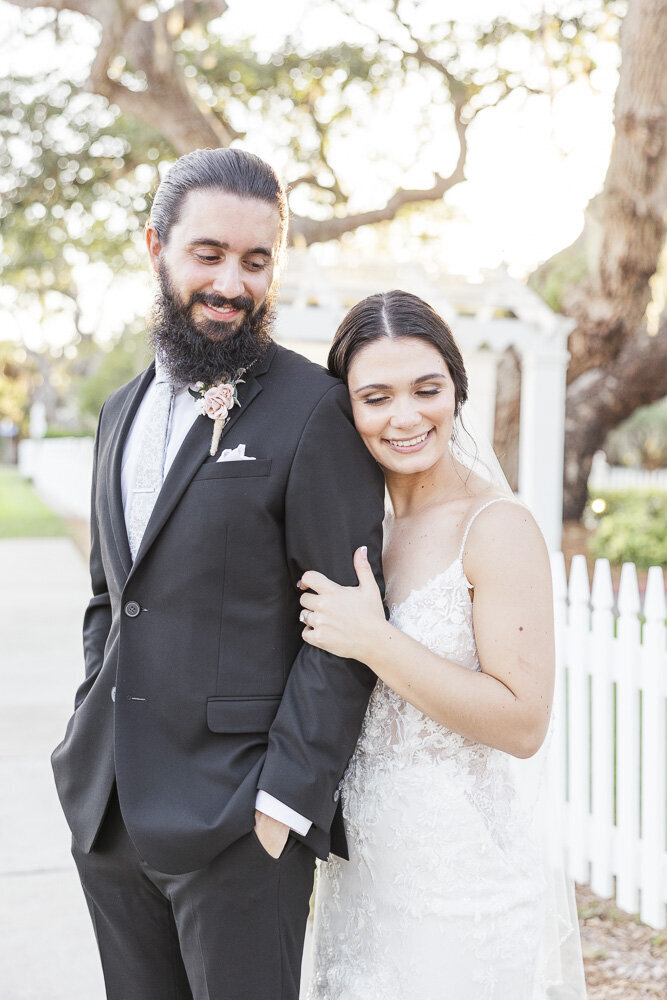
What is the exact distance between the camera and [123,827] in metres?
2.15

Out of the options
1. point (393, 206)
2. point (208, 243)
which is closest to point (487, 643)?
point (208, 243)

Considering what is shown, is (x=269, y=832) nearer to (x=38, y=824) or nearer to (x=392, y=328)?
(x=392, y=328)

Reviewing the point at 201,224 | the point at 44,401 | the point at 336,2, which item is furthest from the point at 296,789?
the point at 44,401

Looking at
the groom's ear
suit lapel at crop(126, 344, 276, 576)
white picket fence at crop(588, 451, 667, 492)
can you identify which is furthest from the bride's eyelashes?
white picket fence at crop(588, 451, 667, 492)

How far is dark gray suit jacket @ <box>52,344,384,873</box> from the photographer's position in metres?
2.00

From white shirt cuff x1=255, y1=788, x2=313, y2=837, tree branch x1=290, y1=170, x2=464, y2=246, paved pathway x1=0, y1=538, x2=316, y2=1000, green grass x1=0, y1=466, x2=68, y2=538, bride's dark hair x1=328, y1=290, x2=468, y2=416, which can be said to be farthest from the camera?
green grass x1=0, y1=466, x2=68, y2=538

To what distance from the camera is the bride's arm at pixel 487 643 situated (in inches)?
80.4

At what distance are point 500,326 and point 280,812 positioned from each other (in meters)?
7.87

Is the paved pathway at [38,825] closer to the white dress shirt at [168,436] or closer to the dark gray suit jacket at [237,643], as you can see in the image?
the dark gray suit jacket at [237,643]

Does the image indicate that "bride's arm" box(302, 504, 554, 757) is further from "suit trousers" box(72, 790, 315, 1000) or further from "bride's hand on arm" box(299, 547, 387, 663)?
"suit trousers" box(72, 790, 315, 1000)

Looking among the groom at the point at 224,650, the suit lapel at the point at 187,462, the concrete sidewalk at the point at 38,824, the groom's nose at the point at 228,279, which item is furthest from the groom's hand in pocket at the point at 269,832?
the concrete sidewalk at the point at 38,824

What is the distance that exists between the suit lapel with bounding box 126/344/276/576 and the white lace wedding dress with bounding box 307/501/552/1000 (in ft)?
1.80

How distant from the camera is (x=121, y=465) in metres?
2.31

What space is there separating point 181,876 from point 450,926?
60 cm
